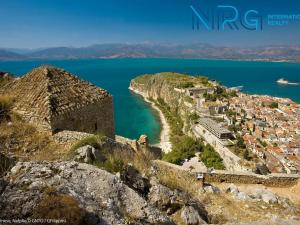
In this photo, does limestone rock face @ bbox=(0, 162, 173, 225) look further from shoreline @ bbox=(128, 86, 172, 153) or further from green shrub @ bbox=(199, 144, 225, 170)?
shoreline @ bbox=(128, 86, 172, 153)

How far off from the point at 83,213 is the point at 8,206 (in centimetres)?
79

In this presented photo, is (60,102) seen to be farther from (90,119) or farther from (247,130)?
(247,130)

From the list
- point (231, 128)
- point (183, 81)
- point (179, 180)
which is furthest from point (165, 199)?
point (183, 81)

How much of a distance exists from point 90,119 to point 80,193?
21.4 ft

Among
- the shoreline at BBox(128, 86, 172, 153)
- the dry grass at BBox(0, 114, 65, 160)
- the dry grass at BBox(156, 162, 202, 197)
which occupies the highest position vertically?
the dry grass at BBox(0, 114, 65, 160)

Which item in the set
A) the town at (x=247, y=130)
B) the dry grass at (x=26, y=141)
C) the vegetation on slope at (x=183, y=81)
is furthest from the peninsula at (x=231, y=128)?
the dry grass at (x=26, y=141)

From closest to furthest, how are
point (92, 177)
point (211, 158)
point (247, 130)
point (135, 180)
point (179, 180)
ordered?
1. point (92, 177)
2. point (135, 180)
3. point (179, 180)
4. point (211, 158)
5. point (247, 130)

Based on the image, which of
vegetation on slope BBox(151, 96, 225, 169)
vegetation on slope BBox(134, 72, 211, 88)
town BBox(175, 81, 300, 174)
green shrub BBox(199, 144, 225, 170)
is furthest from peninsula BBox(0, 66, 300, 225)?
vegetation on slope BBox(134, 72, 211, 88)

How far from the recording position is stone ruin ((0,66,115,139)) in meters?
8.48

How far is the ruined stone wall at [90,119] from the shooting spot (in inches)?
342

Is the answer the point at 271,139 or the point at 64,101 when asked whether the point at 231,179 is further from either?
the point at 271,139

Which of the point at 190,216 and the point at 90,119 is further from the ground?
the point at 90,119

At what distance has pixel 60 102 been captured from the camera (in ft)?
29.5

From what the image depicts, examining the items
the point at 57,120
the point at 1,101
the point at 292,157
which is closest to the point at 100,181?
the point at 57,120
